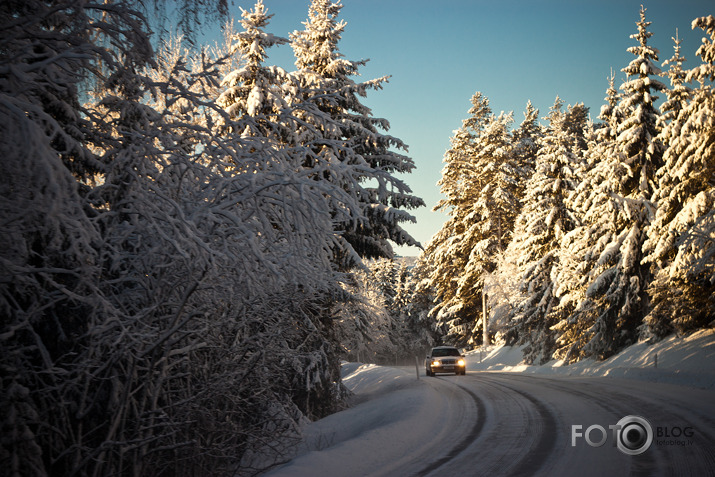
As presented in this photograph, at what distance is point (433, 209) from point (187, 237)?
44.4m

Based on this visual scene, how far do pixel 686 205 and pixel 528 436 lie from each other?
1438 cm

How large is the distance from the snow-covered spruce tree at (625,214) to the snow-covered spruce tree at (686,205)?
161 cm

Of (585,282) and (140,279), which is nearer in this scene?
(140,279)

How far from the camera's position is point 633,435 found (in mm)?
8547

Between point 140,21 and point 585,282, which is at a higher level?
point 140,21

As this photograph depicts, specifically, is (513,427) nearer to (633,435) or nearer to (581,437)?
(581,437)

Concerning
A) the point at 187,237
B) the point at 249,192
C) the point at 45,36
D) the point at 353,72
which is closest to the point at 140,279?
the point at 187,237

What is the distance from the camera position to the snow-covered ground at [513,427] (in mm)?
7191

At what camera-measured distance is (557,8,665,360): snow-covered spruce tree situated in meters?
23.5

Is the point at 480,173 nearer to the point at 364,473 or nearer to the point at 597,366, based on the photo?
the point at 597,366

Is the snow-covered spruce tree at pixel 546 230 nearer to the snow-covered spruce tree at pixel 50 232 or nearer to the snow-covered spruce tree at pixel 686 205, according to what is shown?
the snow-covered spruce tree at pixel 686 205

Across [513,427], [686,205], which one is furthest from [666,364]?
[513,427]

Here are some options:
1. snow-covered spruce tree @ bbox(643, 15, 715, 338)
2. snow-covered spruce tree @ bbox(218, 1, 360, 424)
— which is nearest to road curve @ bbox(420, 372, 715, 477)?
A: snow-covered spruce tree @ bbox(218, 1, 360, 424)

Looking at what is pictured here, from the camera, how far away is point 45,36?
176 inches
